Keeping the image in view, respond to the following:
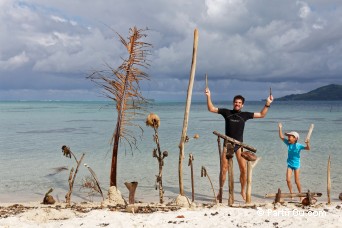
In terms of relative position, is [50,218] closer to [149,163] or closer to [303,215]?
[303,215]

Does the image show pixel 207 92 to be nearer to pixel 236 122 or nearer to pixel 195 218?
pixel 236 122

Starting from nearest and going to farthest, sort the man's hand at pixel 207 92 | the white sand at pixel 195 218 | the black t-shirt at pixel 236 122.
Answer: the white sand at pixel 195 218, the man's hand at pixel 207 92, the black t-shirt at pixel 236 122

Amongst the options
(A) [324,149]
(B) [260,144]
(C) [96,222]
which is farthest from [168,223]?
(B) [260,144]

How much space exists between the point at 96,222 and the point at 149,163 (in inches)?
383

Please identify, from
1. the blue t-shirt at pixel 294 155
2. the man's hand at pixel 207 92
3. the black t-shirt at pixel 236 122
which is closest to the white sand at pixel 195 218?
the black t-shirt at pixel 236 122

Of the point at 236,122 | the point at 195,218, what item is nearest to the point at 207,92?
the point at 236,122

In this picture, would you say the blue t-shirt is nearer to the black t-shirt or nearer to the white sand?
the black t-shirt

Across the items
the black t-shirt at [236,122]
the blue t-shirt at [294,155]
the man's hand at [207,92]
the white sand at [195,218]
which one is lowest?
the white sand at [195,218]

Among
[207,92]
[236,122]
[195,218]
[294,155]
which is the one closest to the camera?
[195,218]

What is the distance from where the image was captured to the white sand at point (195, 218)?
6539 millimetres

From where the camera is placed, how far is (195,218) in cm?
689

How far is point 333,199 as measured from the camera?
1071 cm

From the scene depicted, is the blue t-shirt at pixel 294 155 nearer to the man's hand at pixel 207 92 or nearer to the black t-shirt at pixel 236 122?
the black t-shirt at pixel 236 122

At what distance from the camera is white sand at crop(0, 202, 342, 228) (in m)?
6.54
